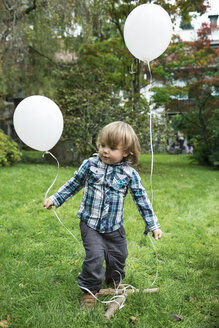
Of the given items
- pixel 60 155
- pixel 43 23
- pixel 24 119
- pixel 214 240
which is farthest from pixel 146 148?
pixel 24 119

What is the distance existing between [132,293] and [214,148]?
10583 mm

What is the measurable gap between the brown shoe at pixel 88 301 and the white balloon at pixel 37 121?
121 cm

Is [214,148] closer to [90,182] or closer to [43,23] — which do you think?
[43,23]

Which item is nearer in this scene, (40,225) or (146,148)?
(40,225)

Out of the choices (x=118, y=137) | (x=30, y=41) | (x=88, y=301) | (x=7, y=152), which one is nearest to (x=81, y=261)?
(x=88, y=301)

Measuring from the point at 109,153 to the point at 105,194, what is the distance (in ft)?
0.98

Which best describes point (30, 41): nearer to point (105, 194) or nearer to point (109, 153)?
point (109, 153)

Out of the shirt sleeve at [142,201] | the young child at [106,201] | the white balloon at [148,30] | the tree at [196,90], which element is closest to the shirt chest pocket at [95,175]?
the young child at [106,201]

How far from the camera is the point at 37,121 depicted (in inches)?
95.2

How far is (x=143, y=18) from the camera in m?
2.93

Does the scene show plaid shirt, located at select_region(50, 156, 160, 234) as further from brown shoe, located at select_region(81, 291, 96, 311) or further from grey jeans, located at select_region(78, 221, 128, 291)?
brown shoe, located at select_region(81, 291, 96, 311)

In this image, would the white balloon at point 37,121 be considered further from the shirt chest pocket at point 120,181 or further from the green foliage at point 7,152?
the green foliage at point 7,152

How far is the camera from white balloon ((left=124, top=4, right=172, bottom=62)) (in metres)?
2.91

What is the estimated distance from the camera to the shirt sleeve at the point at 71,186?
2.33m
